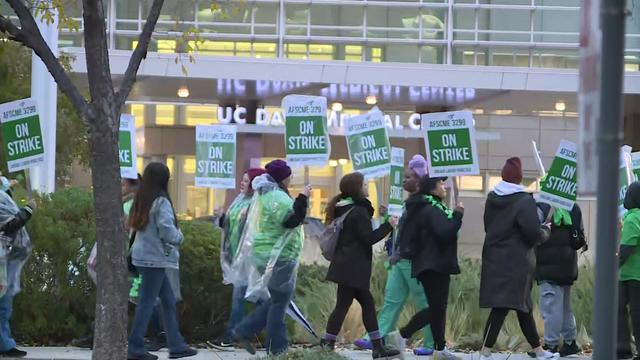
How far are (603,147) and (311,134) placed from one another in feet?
24.9

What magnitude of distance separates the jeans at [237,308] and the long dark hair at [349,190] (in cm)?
107

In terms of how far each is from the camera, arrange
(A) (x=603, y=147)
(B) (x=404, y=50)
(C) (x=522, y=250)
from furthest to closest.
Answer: (B) (x=404, y=50)
(C) (x=522, y=250)
(A) (x=603, y=147)

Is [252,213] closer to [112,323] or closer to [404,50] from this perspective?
[112,323]

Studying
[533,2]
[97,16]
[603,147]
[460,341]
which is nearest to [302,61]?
[533,2]

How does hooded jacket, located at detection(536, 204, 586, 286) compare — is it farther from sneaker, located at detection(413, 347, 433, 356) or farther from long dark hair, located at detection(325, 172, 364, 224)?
long dark hair, located at detection(325, 172, 364, 224)

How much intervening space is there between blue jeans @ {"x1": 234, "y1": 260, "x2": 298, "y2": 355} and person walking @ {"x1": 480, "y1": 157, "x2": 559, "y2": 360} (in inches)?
67.0

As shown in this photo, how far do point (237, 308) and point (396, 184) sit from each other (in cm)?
300

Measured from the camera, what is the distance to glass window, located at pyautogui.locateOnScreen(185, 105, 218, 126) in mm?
32562

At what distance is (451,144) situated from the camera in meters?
10.2

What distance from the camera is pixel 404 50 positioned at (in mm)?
25891

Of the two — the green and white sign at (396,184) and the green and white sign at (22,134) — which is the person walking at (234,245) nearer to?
the green and white sign at (396,184)

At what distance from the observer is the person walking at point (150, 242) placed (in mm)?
9188

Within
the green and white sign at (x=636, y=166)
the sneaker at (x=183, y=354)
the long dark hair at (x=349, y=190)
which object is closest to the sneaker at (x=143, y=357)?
the sneaker at (x=183, y=354)

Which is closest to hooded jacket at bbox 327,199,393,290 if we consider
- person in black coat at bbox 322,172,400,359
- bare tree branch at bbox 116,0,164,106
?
person in black coat at bbox 322,172,400,359
